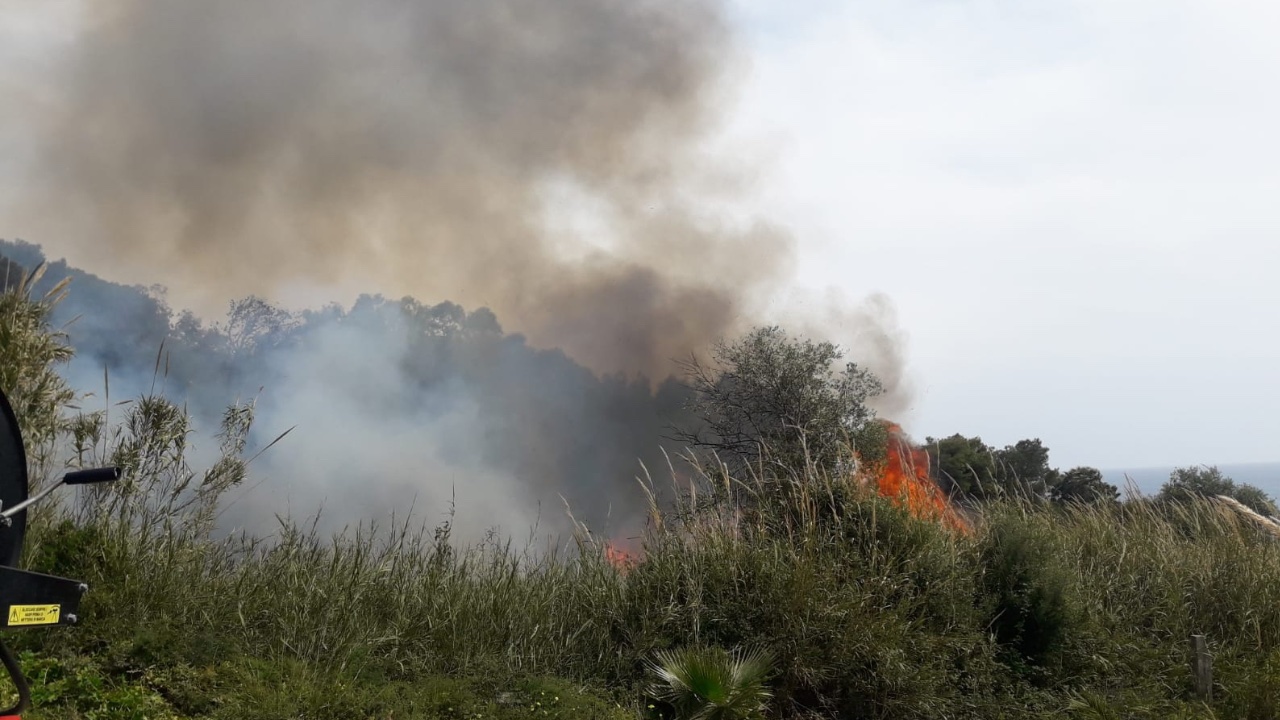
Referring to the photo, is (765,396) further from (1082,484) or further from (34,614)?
(34,614)

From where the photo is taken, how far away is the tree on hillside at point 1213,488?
14357mm

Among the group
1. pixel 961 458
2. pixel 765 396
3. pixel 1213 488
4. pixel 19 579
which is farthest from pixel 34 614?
pixel 1213 488

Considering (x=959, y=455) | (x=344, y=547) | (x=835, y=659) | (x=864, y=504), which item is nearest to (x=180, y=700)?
(x=344, y=547)

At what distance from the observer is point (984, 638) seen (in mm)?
6062

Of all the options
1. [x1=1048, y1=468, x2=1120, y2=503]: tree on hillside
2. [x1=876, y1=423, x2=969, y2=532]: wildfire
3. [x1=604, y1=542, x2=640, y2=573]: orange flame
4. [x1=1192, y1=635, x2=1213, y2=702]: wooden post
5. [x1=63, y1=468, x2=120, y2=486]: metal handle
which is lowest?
[x1=1192, y1=635, x2=1213, y2=702]: wooden post

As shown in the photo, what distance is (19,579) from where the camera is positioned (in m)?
2.12

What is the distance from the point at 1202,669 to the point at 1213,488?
49.9 feet

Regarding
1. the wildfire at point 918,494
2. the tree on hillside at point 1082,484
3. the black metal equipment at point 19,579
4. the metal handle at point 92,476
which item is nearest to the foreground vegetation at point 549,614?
the wildfire at point 918,494

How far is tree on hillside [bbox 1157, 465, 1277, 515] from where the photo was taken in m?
14.4

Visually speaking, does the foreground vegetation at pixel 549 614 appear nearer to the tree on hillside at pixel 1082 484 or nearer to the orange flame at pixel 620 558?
the orange flame at pixel 620 558

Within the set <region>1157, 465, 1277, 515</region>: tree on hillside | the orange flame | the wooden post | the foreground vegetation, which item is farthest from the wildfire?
<region>1157, 465, 1277, 515</region>: tree on hillside

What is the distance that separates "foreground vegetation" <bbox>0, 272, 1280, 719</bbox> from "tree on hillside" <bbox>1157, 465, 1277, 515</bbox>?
846 cm

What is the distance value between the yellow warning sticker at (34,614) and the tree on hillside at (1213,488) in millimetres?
14372

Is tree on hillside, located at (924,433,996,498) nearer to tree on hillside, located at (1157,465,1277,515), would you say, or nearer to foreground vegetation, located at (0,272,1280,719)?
tree on hillside, located at (1157,465,1277,515)
